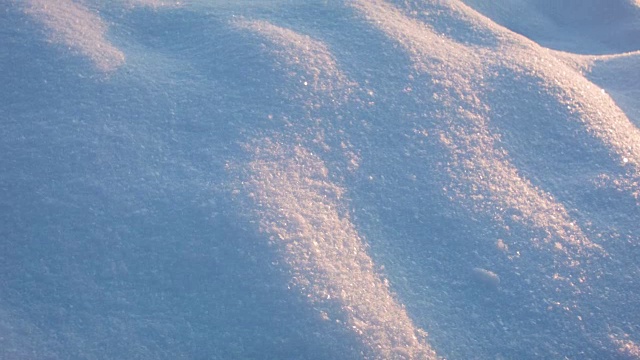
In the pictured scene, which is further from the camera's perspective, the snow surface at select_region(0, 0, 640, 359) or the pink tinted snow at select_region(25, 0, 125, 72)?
the pink tinted snow at select_region(25, 0, 125, 72)

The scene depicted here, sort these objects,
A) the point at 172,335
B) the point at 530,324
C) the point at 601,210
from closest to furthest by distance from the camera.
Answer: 1. the point at 172,335
2. the point at 530,324
3. the point at 601,210

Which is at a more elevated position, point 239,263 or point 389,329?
point 389,329

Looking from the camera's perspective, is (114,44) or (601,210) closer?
(601,210)

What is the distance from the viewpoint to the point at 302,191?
261 centimetres

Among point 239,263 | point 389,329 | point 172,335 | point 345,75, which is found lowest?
point 172,335

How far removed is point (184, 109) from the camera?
9.44ft

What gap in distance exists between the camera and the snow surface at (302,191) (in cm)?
224

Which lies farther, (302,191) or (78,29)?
(78,29)

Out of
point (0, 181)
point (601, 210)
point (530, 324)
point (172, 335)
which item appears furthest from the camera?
point (601, 210)

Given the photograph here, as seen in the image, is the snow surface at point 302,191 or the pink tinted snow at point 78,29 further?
the pink tinted snow at point 78,29

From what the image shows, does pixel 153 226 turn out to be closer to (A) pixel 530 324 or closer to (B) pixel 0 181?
(B) pixel 0 181

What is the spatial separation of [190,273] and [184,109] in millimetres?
1004

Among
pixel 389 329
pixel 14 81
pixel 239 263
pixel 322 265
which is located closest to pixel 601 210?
pixel 389 329

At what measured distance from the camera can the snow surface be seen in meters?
2.24
